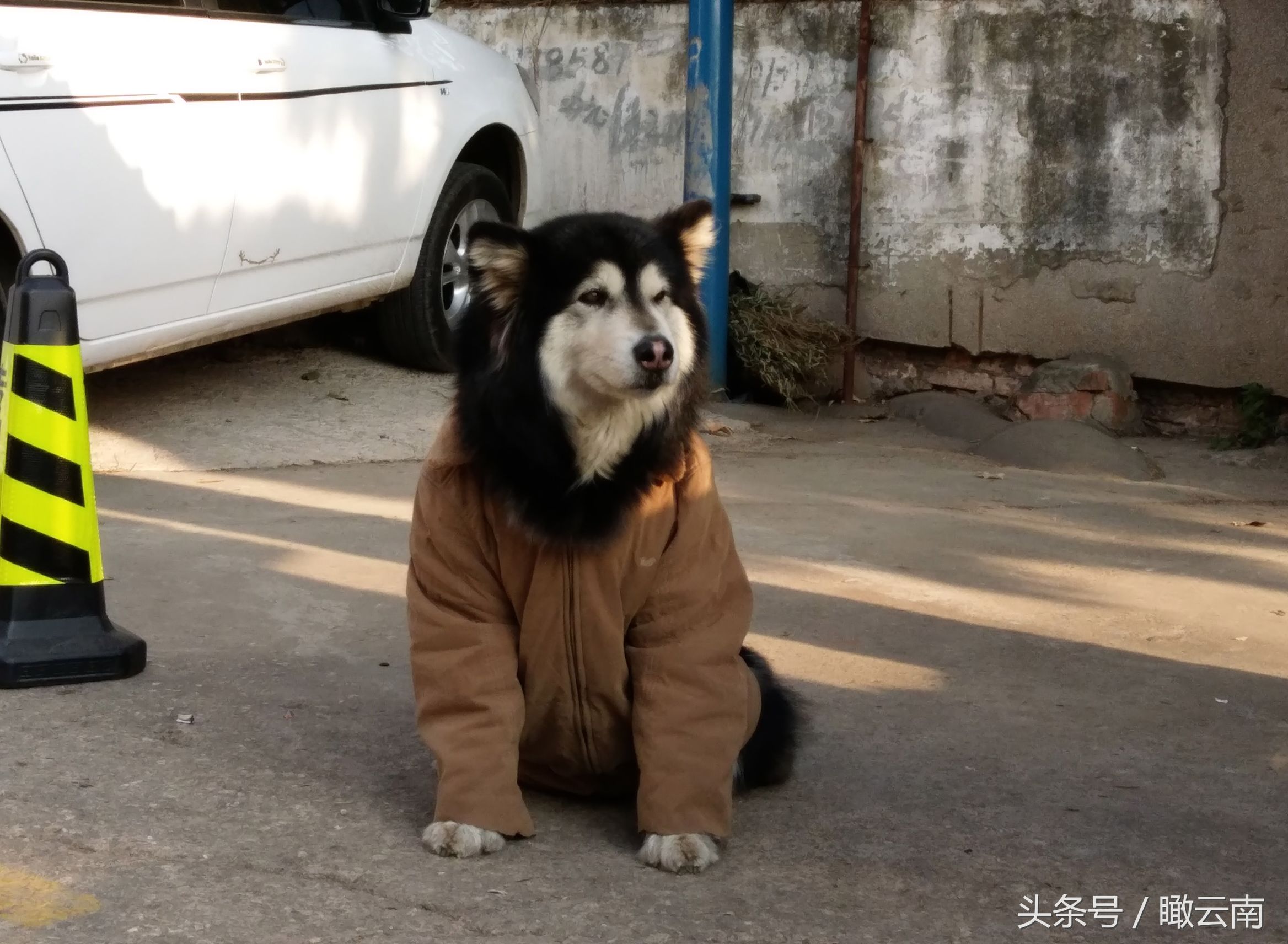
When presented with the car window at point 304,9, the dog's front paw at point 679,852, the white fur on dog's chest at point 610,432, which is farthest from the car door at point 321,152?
the dog's front paw at point 679,852

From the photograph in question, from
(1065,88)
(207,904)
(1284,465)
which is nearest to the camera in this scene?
(207,904)

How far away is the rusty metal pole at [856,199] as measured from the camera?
7957mm

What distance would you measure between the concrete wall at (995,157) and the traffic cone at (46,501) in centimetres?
532

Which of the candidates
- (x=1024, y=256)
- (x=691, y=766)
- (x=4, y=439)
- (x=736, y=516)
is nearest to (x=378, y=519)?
(x=736, y=516)

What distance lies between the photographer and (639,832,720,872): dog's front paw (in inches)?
Answer: 110

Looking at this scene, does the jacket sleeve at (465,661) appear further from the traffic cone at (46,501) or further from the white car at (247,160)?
the white car at (247,160)

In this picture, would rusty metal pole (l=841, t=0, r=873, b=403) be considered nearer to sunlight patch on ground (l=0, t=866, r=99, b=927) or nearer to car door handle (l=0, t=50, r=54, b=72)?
car door handle (l=0, t=50, r=54, b=72)

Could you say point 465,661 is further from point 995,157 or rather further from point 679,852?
point 995,157

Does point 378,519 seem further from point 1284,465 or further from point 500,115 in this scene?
point 1284,465

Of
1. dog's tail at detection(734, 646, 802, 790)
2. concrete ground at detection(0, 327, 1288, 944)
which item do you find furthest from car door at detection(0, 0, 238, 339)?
dog's tail at detection(734, 646, 802, 790)

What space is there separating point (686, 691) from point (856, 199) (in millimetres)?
5657

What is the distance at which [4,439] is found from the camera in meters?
3.67

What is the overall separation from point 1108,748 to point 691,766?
47.2 inches

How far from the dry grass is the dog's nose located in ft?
16.6
